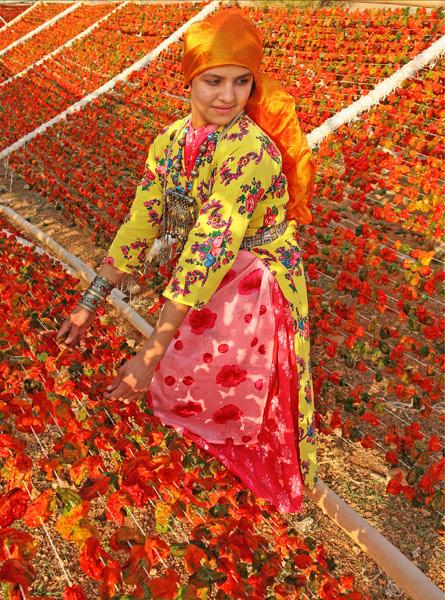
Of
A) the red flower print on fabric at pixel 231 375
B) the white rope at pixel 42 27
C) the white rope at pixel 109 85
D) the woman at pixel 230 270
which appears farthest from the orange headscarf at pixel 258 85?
the white rope at pixel 42 27

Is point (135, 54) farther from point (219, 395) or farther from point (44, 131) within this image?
point (219, 395)

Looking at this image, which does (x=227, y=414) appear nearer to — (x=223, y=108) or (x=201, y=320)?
(x=201, y=320)

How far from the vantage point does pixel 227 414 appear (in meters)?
2.71

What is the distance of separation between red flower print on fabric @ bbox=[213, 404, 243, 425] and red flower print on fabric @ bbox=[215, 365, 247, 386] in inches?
6.4

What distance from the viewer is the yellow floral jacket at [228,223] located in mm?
2051

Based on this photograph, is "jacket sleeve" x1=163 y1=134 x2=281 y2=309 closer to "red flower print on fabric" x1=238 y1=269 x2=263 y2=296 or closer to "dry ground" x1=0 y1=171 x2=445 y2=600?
"red flower print on fabric" x1=238 y1=269 x2=263 y2=296

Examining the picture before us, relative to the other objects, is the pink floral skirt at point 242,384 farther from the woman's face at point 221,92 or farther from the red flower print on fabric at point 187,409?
the woman's face at point 221,92

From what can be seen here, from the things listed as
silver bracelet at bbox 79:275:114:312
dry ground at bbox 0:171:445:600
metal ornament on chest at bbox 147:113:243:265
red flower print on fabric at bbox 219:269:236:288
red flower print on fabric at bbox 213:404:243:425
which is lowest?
dry ground at bbox 0:171:445:600

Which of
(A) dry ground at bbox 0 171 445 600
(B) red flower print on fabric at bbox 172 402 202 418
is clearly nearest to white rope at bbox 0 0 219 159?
(B) red flower print on fabric at bbox 172 402 202 418

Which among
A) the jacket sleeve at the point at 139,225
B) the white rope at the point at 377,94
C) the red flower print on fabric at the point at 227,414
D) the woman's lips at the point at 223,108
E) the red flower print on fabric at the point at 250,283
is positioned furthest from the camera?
the white rope at the point at 377,94

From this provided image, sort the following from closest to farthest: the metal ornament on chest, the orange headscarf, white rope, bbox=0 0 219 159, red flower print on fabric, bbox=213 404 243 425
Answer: the orange headscarf < the metal ornament on chest < red flower print on fabric, bbox=213 404 243 425 < white rope, bbox=0 0 219 159

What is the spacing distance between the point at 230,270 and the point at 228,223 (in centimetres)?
43

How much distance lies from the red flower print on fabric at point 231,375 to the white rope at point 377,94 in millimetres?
5296

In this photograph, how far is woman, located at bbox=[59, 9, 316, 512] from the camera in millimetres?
2059
